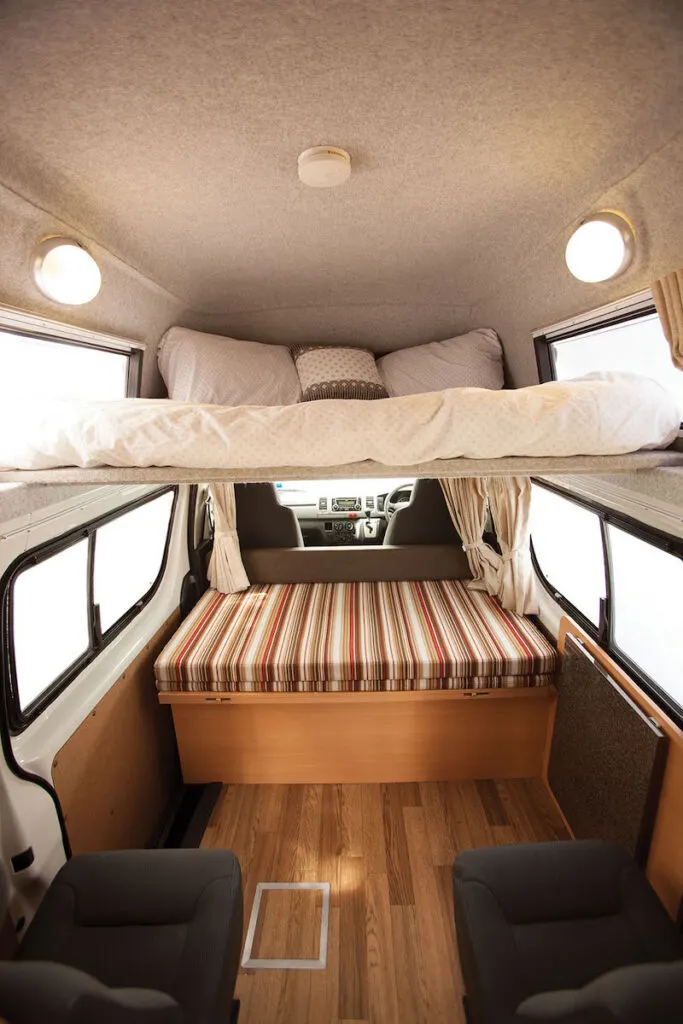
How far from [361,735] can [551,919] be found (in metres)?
1.36

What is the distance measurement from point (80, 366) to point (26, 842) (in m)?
1.90

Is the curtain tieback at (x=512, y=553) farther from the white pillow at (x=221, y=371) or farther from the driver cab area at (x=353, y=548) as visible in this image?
the white pillow at (x=221, y=371)

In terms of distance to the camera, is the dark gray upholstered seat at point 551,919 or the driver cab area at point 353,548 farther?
the driver cab area at point 353,548

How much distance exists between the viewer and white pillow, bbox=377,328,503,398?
108 inches

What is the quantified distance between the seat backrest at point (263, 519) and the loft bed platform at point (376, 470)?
1934mm

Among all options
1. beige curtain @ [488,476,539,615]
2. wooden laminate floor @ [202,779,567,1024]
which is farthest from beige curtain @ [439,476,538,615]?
wooden laminate floor @ [202,779,567,1024]

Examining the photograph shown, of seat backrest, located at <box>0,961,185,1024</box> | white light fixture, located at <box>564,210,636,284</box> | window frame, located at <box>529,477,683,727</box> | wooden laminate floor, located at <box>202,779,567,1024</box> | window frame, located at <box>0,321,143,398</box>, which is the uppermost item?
window frame, located at <box>0,321,143,398</box>

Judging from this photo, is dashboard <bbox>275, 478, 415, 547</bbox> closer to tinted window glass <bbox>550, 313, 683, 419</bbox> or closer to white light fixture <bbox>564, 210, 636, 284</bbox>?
tinted window glass <bbox>550, 313, 683, 419</bbox>

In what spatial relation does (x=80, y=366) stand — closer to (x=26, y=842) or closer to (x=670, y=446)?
(x=26, y=842)

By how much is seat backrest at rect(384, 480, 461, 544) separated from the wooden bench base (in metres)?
1.29

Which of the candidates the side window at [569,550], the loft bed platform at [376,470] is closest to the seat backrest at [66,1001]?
the loft bed platform at [376,470]

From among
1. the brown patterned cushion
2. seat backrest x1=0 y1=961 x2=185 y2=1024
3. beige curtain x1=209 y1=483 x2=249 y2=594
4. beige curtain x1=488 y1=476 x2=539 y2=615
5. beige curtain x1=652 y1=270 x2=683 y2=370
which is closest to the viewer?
seat backrest x1=0 y1=961 x2=185 y2=1024

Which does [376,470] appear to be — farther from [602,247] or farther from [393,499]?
[393,499]

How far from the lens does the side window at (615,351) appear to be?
5.86 feet
